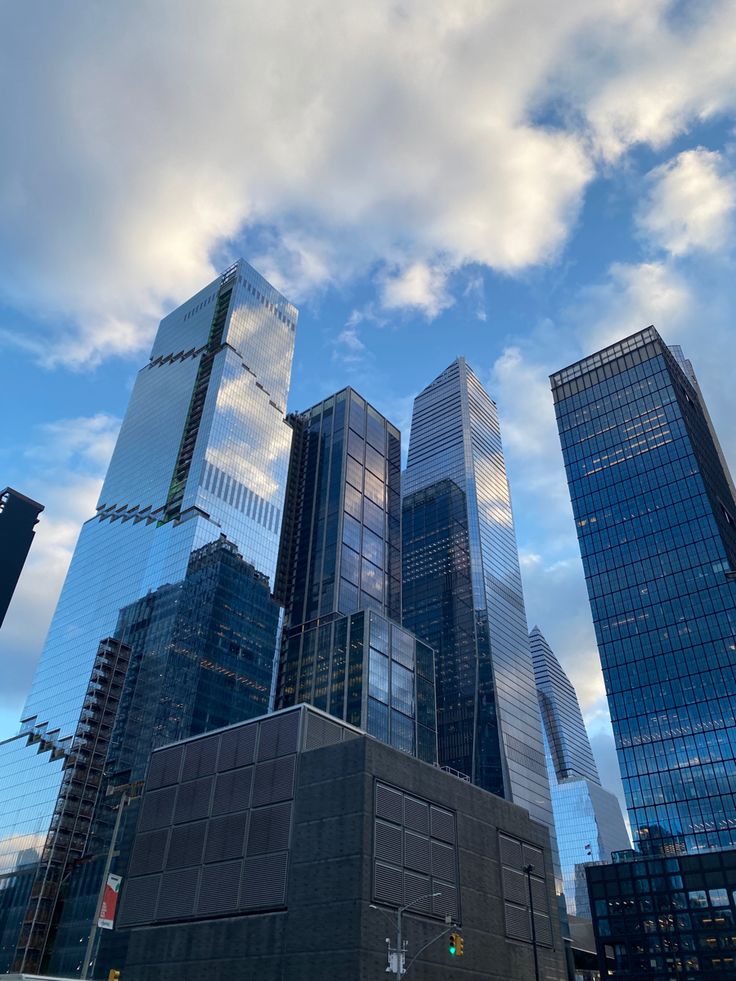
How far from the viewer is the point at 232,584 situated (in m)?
164

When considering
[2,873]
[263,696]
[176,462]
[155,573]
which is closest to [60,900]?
[2,873]

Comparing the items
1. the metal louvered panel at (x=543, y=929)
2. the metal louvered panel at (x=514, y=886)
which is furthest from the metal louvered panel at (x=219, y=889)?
the metal louvered panel at (x=543, y=929)

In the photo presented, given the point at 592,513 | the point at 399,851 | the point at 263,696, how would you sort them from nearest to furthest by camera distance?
the point at 399,851
the point at 263,696
the point at 592,513

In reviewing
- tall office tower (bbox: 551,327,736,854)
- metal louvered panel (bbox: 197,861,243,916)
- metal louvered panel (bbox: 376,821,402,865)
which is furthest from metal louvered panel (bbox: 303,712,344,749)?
tall office tower (bbox: 551,327,736,854)

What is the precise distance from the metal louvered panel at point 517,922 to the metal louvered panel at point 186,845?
2617cm

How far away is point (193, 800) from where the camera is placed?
67.9 m

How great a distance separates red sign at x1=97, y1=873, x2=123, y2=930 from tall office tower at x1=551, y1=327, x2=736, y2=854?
393 feet

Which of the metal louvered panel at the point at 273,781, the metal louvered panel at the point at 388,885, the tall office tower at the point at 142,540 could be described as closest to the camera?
the metal louvered panel at the point at 388,885

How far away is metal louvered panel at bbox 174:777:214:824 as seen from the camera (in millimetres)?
66625

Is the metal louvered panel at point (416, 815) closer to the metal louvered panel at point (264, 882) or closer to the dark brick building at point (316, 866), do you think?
the dark brick building at point (316, 866)

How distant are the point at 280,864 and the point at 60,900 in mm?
97990

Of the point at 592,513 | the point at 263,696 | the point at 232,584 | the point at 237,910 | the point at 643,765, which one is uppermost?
the point at 592,513

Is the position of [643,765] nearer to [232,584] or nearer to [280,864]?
[232,584]

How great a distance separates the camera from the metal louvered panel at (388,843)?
184 ft
